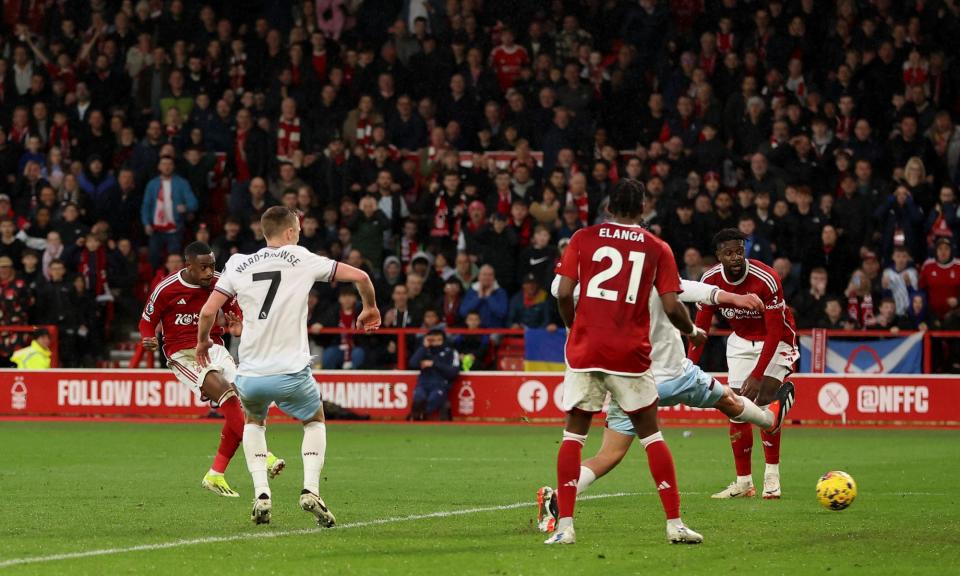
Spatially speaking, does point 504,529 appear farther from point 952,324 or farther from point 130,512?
point 952,324

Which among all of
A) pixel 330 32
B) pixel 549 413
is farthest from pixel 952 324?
pixel 330 32

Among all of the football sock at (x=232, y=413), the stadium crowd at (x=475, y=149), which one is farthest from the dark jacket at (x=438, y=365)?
the football sock at (x=232, y=413)

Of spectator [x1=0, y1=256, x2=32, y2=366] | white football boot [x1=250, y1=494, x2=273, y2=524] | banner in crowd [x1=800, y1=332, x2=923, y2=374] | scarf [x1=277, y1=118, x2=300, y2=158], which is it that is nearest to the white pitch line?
white football boot [x1=250, y1=494, x2=273, y2=524]

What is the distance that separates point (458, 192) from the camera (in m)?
23.4

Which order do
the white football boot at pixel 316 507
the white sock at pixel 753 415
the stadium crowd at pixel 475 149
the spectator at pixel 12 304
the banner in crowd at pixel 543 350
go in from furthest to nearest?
the spectator at pixel 12 304
the stadium crowd at pixel 475 149
the banner in crowd at pixel 543 350
the white sock at pixel 753 415
the white football boot at pixel 316 507

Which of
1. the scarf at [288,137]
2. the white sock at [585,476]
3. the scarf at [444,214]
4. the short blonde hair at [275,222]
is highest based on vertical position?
the scarf at [288,137]

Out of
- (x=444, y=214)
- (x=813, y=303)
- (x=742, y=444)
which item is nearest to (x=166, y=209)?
(x=444, y=214)

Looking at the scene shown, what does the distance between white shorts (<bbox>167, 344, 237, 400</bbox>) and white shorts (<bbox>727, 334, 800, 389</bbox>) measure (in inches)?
163

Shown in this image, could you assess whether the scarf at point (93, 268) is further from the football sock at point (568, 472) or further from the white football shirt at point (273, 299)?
the football sock at point (568, 472)

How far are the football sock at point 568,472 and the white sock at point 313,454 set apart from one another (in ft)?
5.28

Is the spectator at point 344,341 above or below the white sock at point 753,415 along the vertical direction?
above

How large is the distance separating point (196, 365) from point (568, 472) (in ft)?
16.1

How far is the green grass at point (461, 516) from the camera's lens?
324 inches

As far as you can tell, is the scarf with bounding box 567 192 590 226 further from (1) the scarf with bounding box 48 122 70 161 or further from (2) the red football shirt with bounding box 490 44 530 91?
(1) the scarf with bounding box 48 122 70 161
